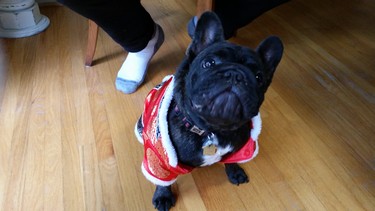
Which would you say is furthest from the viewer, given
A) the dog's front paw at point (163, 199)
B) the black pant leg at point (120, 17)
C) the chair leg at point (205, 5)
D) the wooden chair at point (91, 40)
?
the wooden chair at point (91, 40)

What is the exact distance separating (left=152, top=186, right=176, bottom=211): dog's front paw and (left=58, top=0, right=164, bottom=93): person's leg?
0.48m

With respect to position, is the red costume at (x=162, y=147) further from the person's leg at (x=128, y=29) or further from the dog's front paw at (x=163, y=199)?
the person's leg at (x=128, y=29)

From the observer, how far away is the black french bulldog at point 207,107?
0.58 m

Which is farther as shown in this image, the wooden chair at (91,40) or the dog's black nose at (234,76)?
the wooden chair at (91,40)

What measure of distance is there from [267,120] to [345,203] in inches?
14.2

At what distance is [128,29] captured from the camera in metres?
1.04

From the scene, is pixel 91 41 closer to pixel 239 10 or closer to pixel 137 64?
pixel 137 64

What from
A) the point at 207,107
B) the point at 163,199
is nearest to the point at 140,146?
the point at 163,199

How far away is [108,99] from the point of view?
1.19m

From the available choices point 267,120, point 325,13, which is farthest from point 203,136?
point 325,13

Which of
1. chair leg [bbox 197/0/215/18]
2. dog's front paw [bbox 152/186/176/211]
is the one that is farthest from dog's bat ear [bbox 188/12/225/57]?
chair leg [bbox 197/0/215/18]

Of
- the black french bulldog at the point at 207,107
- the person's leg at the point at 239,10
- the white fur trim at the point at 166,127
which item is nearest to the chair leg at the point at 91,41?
the person's leg at the point at 239,10

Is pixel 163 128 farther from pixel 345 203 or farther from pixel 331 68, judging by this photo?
pixel 331 68

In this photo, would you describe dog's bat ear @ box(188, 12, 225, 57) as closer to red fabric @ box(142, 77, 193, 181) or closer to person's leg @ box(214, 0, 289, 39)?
red fabric @ box(142, 77, 193, 181)
